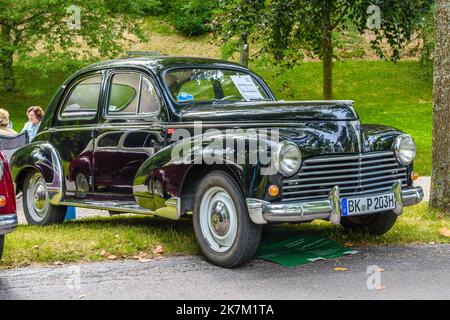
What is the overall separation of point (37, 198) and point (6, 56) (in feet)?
64.8

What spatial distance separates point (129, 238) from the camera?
7.15m

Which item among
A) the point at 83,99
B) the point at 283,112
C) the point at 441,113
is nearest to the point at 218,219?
the point at 283,112

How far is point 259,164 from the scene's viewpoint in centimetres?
597

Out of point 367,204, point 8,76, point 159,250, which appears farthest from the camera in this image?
point 8,76

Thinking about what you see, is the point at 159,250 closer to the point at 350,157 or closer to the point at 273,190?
the point at 273,190

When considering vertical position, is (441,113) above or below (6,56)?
below

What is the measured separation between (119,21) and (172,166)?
885 inches

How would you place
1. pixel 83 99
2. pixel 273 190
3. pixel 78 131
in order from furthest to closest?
pixel 83 99 → pixel 78 131 → pixel 273 190

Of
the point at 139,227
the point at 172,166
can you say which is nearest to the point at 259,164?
the point at 172,166

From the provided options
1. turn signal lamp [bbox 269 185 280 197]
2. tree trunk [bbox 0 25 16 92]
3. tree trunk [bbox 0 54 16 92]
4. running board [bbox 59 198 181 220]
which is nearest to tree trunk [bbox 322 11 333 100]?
running board [bbox 59 198 181 220]

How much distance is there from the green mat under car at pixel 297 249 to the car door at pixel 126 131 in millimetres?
1492

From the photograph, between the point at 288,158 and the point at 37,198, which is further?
the point at 37,198

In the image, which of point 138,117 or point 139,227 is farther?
point 139,227
